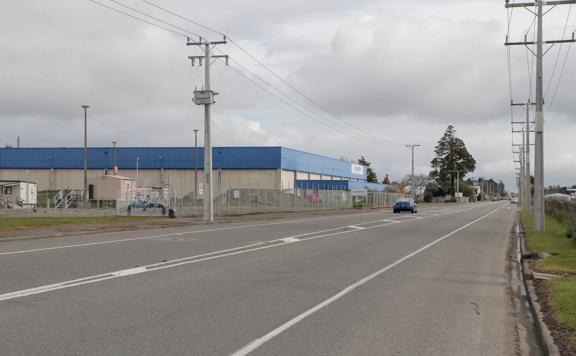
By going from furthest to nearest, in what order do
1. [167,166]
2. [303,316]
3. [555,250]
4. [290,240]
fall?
[167,166] → [290,240] → [555,250] → [303,316]

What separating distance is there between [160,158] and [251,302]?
80.0 meters

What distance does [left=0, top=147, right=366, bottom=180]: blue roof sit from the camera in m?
83.9

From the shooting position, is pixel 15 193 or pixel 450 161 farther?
pixel 450 161

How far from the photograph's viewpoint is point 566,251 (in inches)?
663

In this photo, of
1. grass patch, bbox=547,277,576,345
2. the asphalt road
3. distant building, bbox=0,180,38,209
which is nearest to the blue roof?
distant building, bbox=0,180,38,209

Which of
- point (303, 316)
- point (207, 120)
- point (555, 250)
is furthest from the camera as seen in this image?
point (207, 120)

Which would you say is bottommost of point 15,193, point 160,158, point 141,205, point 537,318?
point 537,318

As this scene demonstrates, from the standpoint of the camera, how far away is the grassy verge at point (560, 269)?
8148 mm

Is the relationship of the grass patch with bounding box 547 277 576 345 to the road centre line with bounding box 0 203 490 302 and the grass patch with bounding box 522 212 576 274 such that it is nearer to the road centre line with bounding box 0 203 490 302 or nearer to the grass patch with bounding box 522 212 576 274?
the grass patch with bounding box 522 212 576 274

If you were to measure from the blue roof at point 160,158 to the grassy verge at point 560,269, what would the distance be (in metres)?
61.1

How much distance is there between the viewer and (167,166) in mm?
86625

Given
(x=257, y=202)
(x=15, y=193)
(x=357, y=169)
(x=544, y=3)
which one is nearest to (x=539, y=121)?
(x=544, y=3)

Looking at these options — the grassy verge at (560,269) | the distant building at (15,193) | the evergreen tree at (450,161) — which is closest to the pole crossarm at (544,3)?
the grassy verge at (560,269)

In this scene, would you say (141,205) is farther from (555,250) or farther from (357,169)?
(357,169)
